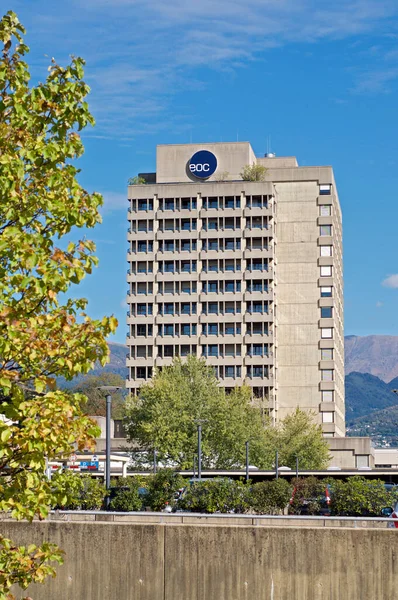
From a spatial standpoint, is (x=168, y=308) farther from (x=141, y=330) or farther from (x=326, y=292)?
(x=326, y=292)

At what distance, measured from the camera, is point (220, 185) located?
13975 cm

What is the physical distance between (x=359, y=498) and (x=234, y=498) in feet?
13.7

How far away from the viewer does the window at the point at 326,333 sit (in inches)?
5640

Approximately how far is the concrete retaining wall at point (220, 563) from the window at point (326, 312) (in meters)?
119

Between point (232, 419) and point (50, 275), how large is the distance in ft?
263

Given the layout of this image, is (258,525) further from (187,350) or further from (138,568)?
(187,350)

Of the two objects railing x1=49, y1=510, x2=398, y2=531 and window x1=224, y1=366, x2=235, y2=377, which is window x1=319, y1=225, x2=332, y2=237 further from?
railing x1=49, y1=510, x2=398, y2=531

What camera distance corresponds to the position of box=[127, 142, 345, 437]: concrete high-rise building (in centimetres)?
13850

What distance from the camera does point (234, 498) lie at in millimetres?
34344

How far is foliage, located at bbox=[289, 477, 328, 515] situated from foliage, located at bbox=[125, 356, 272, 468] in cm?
4481

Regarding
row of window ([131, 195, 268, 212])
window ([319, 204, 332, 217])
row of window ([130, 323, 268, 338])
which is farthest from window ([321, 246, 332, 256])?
row of window ([130, 323, 268, 338])

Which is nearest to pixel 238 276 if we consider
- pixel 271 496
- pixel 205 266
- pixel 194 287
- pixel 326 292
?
pixel 205 266

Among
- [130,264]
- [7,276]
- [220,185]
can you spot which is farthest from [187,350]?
[7,276]

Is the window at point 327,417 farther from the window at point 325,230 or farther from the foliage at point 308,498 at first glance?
the foliage at point 308,498
